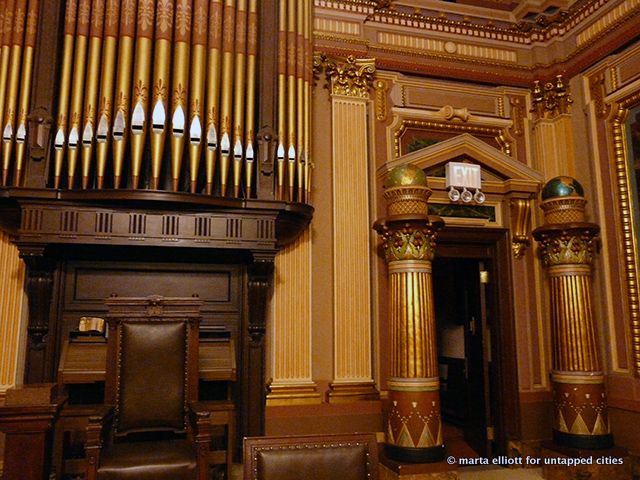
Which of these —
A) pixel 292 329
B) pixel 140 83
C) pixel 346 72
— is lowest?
pixel 292 329

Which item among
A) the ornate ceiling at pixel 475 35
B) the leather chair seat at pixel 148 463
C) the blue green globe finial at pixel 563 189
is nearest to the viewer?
the leather chair seat at pixel 148 463

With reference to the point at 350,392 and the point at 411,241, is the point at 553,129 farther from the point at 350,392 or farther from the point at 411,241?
the point at 350,392

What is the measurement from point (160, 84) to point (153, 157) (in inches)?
19.9

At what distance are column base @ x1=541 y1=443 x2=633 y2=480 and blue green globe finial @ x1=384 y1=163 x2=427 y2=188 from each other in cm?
218

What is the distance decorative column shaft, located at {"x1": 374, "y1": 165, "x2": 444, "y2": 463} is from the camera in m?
3.82

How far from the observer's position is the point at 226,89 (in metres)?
4.02

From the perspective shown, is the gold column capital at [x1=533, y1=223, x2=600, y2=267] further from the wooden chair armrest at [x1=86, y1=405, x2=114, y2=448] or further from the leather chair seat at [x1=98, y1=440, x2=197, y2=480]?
the wooden chair armrest at [x1=86, y1=405, x2=114, y2=448]

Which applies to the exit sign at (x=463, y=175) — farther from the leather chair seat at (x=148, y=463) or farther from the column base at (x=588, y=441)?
the leather chair seat at (x=148, y=463)

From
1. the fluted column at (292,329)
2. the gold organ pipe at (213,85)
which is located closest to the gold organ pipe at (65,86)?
the gold organ pipe at (213,85)

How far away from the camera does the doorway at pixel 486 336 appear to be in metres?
4.85

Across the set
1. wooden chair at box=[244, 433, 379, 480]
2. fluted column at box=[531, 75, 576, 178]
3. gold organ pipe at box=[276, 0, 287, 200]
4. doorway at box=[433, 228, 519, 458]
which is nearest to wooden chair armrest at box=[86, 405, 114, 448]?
wooden chair at box=[244, 433, 379, 480]

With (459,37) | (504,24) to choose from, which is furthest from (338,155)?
(504,24)

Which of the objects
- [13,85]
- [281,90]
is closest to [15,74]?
[13,85]

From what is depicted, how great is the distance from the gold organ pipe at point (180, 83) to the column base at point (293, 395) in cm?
164
